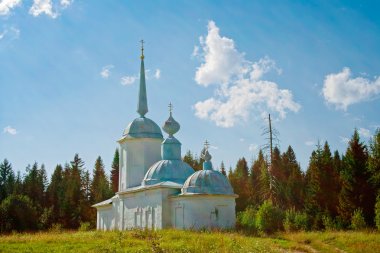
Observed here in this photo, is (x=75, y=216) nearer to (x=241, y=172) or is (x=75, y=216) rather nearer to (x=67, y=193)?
(x=67, y=193)

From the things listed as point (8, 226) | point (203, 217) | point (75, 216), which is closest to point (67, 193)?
point (75, 216)

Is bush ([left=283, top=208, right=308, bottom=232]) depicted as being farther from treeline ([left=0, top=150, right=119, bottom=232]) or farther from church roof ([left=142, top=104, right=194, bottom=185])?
treeline ([left=0, top=150, right=119, bottom=232])

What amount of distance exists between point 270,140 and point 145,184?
1252 centimetres

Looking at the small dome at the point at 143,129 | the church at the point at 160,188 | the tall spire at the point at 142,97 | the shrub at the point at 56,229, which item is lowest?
the shrub at the point at 56,229

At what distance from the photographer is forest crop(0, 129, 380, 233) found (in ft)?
105

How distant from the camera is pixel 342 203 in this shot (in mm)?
32156

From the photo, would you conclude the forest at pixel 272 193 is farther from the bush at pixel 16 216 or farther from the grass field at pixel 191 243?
the grass field at pixel 191 243

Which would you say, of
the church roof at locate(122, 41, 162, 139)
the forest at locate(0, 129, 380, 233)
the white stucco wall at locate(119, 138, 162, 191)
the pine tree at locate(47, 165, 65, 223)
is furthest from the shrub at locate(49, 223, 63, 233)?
the church roof at locate(122, 41, 162, 139)

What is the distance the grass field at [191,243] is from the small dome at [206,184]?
4679 millimetres

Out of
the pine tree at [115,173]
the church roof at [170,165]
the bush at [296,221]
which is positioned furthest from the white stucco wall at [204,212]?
the pine tree at [115,173]

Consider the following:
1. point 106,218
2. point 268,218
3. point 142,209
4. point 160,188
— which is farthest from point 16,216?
point 268,218

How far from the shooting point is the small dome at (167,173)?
3065 cm

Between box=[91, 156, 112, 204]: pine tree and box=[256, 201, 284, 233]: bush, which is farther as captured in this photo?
box=[91, 156, 112, 204]: pine tree

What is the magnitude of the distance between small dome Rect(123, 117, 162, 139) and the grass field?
13275 mm
